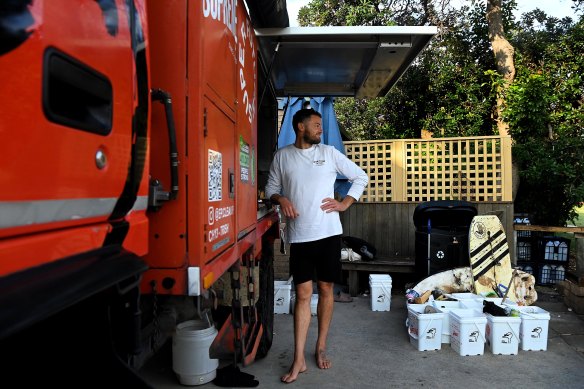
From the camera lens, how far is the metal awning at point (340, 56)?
3348 mm

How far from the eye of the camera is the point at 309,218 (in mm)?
3469

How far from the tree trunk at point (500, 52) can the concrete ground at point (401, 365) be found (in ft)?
15.4

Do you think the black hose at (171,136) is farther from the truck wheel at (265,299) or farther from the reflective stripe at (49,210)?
the truck wheel at (265,299)

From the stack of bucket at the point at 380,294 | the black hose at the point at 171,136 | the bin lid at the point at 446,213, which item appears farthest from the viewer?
the bin lid at the point at 446,213

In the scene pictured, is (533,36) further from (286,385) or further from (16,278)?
(16,278)

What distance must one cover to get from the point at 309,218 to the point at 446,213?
10.1 ft

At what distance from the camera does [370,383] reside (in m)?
3.53

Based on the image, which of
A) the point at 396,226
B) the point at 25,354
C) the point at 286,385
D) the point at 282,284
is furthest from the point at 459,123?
the point at 25,354

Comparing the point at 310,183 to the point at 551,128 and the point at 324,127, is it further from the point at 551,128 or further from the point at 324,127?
the point at 551,128

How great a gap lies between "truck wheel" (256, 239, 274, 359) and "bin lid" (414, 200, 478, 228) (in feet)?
8.20

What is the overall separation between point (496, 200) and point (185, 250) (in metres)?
6.40

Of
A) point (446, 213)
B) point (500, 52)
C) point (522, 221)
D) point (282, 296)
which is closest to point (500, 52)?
point (500, 52)

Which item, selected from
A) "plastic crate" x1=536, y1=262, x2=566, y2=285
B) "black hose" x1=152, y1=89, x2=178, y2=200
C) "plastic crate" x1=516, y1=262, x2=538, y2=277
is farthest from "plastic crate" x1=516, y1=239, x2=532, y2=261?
"black hose" x1=152, y1=89, x2=178, y2=200

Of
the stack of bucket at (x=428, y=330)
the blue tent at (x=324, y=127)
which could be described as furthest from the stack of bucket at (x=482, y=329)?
the blue tent at (x=324, y=127)
